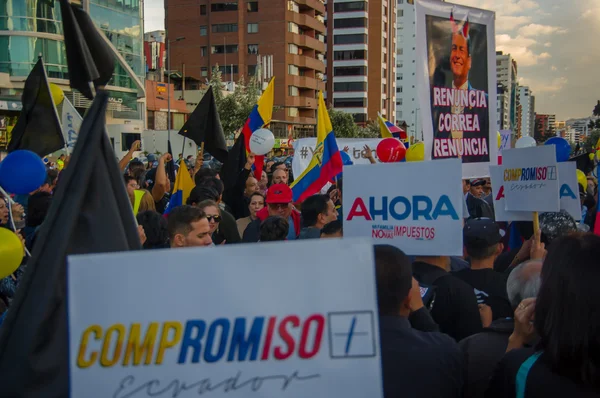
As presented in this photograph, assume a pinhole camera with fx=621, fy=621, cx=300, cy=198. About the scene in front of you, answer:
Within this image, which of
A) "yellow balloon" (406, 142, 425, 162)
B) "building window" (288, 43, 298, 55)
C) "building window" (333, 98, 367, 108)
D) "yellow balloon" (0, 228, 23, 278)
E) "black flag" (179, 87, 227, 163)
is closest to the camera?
"yellow balloon" (0, 228, 23, 278)

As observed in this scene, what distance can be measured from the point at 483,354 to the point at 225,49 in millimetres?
77532

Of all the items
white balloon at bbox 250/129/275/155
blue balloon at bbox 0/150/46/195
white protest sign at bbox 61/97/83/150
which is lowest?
blue balloon at bbox 0/150/46/195

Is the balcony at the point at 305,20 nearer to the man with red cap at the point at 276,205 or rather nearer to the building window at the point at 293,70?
the building window at the point at 293,70

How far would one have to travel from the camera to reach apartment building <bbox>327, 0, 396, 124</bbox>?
94312 millimetres

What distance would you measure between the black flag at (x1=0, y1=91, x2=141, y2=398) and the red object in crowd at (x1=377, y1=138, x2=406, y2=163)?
310 inches

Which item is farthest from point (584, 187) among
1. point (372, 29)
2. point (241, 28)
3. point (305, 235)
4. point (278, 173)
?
point (372, 29)

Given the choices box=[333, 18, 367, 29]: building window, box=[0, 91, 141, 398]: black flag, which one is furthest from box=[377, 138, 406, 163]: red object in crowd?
box=[333, 18, 367, 29]: building window

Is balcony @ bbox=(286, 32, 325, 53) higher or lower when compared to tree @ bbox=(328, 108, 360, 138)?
higher

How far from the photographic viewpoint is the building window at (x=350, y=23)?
308 feet

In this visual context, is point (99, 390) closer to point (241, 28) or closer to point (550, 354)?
point (550, 354)

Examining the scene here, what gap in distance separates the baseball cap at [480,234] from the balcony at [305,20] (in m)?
74.2

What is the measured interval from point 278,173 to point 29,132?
3224 millimetres

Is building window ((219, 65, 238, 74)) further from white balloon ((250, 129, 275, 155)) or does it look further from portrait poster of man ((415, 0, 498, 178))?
portrait poster of man ((415, 0, 498, 178))

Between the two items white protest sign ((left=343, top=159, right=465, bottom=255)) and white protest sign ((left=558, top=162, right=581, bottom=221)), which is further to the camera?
white protest sign ((left=558, top=162, right=581, bottom=221))
